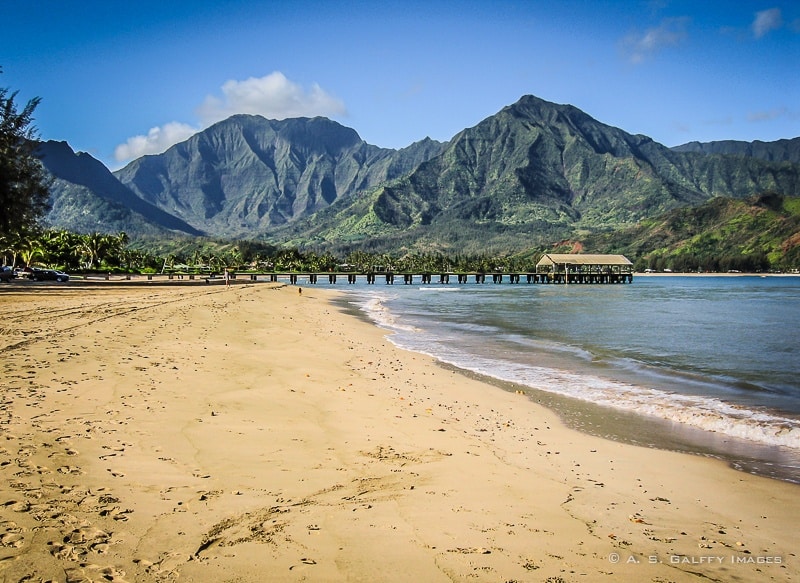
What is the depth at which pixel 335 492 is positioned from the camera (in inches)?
244

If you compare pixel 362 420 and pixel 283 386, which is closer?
pixel 362 420

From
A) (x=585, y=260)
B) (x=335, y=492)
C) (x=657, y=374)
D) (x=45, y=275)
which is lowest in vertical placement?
(x=657, y=374)

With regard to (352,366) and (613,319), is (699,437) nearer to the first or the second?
(352,366)

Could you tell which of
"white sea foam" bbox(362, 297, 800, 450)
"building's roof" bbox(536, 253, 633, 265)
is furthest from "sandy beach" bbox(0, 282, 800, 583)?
"building's roof" bbox(536, 253, 633, 265)

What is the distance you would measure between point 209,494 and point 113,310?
23.4 m

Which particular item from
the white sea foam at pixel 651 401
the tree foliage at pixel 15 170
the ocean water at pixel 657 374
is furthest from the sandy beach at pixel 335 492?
the tree foliage at pixel 15 170

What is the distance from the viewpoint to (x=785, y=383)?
16.4 m

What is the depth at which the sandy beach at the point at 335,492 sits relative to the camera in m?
4.62

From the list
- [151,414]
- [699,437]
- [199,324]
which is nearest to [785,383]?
[699,437]

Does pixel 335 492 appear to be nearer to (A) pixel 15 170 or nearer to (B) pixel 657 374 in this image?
(B) pixel 657 374

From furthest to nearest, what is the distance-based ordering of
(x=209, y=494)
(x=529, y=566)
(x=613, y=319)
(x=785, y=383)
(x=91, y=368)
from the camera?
(x=613, y=319), (x=785, y=383), (x=91, y=368), (x=209, y=494), (x=529, y=566)

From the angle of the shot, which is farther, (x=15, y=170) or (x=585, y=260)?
(x=585, y=260)

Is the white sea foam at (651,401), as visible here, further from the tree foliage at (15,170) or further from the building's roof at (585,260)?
the building's roof at (585,260)

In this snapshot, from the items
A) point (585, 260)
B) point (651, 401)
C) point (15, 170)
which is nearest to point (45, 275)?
point (15, 170)
